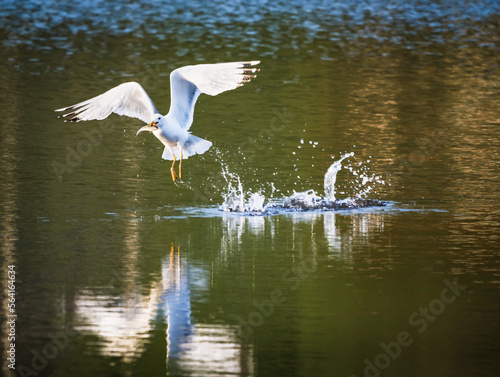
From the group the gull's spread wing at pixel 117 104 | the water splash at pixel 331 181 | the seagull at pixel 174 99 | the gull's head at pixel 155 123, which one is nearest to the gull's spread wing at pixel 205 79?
the seagull at pixel 174 99

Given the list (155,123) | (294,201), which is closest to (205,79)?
(155,123)

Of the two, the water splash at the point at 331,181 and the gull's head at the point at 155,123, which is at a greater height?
the gull's head at the point at 155,123

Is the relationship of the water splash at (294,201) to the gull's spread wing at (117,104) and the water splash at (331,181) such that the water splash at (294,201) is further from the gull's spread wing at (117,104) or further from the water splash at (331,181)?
the gull's spread wing at (117,104)

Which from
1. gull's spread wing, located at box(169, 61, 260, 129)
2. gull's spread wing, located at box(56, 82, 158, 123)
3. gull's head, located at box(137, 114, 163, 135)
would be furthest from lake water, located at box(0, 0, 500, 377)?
gull's spread wing, located at box(169, 61, 260, 129)

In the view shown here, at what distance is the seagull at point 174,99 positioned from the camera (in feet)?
51.6

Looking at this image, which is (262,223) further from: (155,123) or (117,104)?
(117,104)

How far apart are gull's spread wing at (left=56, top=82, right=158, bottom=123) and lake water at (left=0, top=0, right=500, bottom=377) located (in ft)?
4.34

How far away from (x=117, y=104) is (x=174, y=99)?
0.80 metres

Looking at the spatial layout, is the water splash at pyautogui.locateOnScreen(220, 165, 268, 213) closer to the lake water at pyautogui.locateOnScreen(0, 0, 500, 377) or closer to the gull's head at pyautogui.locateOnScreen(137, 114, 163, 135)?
the lake water at pyautogui.locateOnScreen(0, 0, 500, 377)

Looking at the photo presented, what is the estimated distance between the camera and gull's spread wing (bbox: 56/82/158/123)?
15.7 meters

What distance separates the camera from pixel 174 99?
1612cm

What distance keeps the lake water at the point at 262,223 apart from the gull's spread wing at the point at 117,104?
132 centimetres

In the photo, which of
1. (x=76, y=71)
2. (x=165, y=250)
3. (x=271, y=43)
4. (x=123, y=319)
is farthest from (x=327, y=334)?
(x=271, y=43)

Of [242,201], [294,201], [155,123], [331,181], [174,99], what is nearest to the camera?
[155,123]
